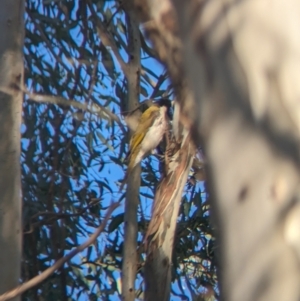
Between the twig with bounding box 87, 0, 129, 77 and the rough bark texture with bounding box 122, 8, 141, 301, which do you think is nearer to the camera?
the rough bark texture with bounding box 122, 8, 141, 301

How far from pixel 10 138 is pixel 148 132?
988mm

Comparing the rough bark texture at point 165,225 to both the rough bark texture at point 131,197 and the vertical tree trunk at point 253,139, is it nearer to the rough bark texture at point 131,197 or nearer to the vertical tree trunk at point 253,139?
the rough bark texture at point 131,197

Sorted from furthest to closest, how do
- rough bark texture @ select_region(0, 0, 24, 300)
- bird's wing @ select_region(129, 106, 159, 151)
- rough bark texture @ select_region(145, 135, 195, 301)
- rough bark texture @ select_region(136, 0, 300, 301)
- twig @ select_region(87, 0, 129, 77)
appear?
1. twig @ select_region(87, 0, 129, 77)
2. bird's wing @ select_region(129, 106, 159, 151)
3. rough bark texture @ select_region(145, 135, 195, 301)
4. rough bark texture @ select_region(0, 0, 24, 300)
5. rough bark texture @ select_region(136, 0, 300, 301)

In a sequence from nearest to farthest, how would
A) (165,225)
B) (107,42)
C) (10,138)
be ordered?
(10,138), (165,225), (107,42)

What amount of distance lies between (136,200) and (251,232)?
207 centimetres

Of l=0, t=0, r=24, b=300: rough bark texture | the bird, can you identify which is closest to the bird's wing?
the bird

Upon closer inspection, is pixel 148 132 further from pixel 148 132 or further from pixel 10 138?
pixel 10 138

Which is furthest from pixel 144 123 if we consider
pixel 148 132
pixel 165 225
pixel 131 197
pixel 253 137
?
pixel 253 137

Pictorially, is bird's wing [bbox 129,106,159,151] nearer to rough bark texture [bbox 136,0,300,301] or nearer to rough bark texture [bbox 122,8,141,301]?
rough bark texture [bbox 122,8,141,301]

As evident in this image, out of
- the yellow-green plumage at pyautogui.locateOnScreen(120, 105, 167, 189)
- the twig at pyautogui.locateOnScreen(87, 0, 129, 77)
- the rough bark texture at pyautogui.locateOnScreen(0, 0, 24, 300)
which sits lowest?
the rough bark texture at pyautogui.locateOnScreen(0, 0, 24, 300)

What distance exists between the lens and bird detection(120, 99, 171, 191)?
2732 millimetres

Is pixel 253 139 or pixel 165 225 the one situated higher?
pixel 165 225

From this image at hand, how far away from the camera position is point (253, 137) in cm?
77

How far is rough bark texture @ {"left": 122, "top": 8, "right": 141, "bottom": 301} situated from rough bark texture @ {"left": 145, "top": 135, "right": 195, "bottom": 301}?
8 centimetres
